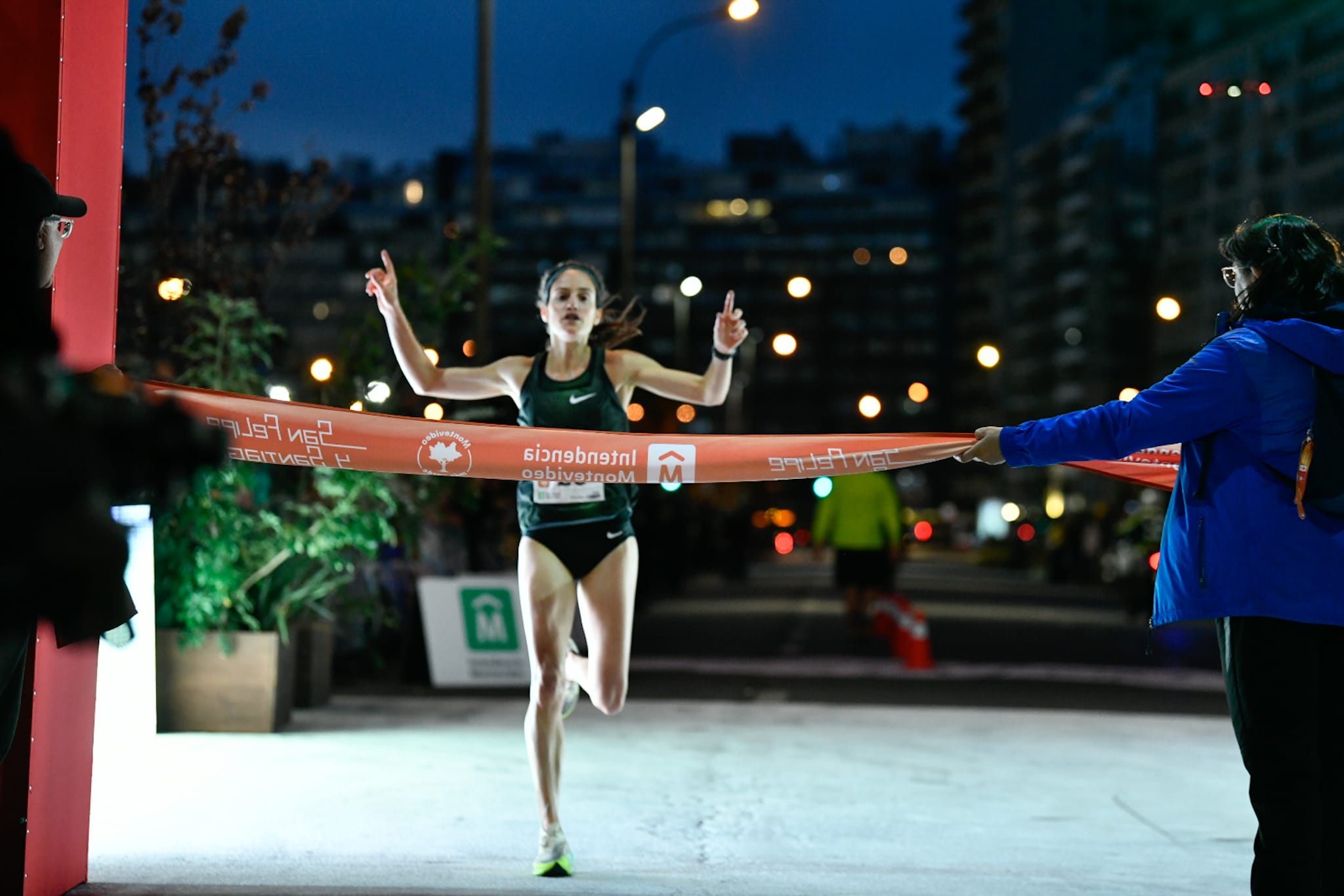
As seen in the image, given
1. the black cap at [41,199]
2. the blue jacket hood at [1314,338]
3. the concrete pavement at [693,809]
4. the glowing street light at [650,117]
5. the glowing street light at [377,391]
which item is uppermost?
the glowing street light at [650,117]

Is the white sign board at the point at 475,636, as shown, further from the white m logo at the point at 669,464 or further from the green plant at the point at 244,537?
the white m logo at the point at 669,464

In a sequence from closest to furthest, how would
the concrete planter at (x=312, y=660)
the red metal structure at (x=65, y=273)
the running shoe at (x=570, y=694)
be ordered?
1. the red metal structure at (x=65, y=273)
2. the running shoe at (x=570, y=694)
3. the concrete planter at (x=312, y=660)

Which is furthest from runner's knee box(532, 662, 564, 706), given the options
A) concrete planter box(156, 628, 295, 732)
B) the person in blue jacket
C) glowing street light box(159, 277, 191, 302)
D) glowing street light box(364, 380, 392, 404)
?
glowing street light box(159, 277, 191, 302)

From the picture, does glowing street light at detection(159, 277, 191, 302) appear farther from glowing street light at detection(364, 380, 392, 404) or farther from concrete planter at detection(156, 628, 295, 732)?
concrete planter at detection(156, 628, 295, 732)

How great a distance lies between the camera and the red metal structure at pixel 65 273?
505 cm

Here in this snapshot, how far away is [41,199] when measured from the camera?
11.3 feet

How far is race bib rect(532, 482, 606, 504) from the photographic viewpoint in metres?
6.23

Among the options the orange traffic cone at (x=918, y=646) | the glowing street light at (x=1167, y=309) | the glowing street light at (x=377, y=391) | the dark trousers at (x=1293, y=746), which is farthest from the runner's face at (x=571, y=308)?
the glowing street light at (x=1167, y=309)

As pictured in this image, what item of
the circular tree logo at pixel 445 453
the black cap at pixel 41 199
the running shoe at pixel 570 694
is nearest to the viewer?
the black cap at pixel 41 199

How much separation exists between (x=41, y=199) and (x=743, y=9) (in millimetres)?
14755

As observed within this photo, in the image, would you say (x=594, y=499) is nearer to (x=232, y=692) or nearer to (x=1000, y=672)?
(x=232, y=692)

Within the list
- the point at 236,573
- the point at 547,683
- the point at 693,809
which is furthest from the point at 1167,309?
the point at 547,683

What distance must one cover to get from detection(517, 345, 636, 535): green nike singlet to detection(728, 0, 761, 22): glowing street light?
11.6 meters

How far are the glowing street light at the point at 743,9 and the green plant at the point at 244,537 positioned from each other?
8246 millimetres
